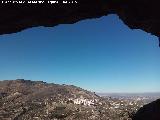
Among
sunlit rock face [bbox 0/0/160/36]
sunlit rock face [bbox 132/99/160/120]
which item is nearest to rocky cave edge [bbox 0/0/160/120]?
sunlit rock face [bbox 0/0/160/36]

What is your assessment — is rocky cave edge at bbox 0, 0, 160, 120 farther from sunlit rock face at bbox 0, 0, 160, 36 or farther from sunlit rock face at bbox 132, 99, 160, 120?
sunlit rock face at bbox 132, 99, 160, 120

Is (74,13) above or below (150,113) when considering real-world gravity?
above

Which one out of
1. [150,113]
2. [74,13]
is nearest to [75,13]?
[74,13]

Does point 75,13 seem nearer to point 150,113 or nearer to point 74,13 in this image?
point 74,13

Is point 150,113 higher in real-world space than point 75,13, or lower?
lower

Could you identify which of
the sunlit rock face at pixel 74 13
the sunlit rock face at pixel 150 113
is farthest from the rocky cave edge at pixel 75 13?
the sunlit rock face at pixel 150 113

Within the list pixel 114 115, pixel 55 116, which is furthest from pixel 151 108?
pixel 55 116

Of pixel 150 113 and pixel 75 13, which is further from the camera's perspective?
pixel 150 113

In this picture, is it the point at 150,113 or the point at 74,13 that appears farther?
the point at 150,113

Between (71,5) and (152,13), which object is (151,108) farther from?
(71,5)
